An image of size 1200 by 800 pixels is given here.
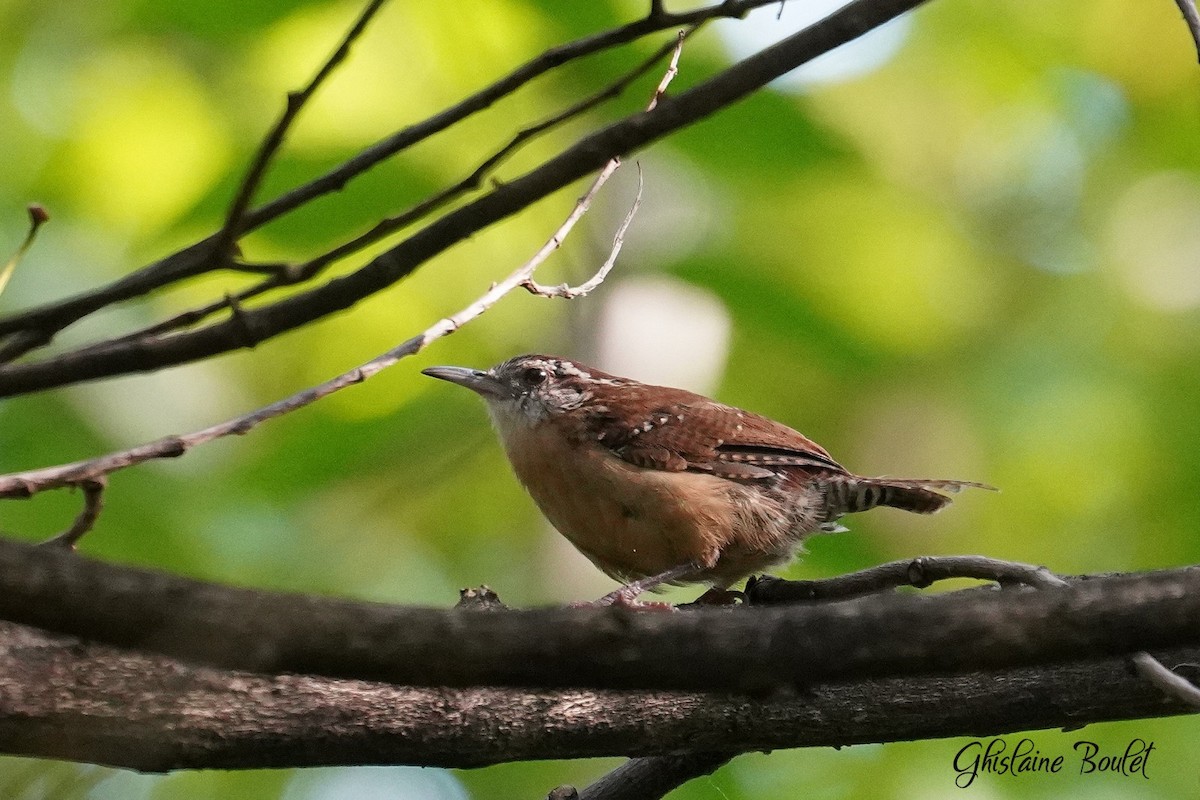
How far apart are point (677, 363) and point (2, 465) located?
10.2ft

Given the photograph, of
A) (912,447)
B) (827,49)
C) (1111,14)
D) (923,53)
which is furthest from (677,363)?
(827,49)

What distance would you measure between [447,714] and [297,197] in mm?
1472

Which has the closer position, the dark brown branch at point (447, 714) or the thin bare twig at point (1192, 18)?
the dark brown branch at point (447, 714)

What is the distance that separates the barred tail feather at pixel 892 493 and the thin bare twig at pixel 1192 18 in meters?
1.99

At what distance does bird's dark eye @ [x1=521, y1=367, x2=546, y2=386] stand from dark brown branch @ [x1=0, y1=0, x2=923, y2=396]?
10.3 feet

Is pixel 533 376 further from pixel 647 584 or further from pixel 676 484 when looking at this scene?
pixel 647 584

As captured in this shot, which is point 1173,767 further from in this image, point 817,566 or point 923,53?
point 923,53

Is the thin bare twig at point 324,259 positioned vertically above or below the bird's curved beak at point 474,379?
above

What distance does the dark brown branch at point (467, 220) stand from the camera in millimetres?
1757

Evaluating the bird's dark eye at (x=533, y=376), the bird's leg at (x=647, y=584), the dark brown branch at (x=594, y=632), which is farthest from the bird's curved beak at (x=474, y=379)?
the dark brown branch at (x=594, y=632)

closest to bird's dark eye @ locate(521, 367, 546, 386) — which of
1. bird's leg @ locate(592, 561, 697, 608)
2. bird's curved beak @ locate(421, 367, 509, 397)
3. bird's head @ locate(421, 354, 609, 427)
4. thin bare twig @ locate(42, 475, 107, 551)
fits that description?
bird's head @ locate(421, 354, 609, 427)

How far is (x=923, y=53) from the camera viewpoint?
733cm

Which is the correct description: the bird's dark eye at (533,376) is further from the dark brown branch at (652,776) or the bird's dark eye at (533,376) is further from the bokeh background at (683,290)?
the dark brown branch at (652,776)

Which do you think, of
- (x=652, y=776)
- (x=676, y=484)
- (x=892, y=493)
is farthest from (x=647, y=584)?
(x=892, y=493)
